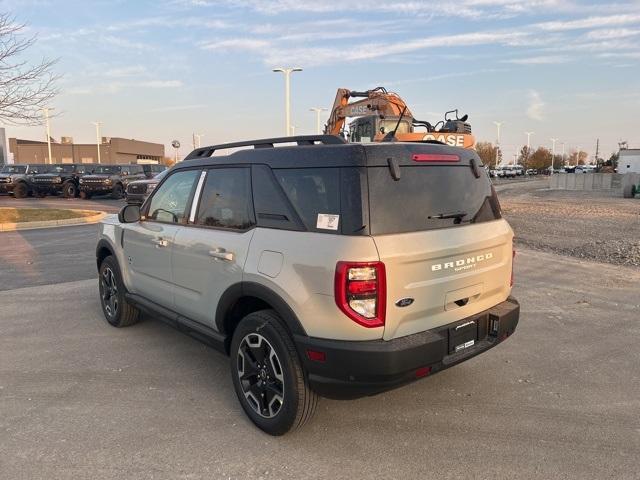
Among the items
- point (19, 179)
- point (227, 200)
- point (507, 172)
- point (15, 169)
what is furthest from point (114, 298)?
point (507, 172)

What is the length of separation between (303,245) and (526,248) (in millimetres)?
9090

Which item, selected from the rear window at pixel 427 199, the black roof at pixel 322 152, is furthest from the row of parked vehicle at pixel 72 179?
the rear window at pixel 427 199

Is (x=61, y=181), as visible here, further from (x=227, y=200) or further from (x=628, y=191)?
(x=628, y=191)

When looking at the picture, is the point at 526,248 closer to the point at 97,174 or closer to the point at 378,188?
the point at 378,188

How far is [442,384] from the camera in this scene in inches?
158

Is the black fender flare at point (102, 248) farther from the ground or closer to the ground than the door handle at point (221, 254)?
closer to the ground

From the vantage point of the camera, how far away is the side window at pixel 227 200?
139 inches

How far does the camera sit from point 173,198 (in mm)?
4453

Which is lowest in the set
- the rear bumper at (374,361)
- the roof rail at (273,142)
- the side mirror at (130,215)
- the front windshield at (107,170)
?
the rear bumper at (374,361)

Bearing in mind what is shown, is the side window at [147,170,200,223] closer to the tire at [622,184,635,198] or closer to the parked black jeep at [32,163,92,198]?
the parked black jeep at [32,163,92,198]

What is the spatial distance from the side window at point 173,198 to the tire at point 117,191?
22.2 meters

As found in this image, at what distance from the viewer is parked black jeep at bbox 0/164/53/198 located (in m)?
27.0

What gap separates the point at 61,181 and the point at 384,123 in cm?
2012

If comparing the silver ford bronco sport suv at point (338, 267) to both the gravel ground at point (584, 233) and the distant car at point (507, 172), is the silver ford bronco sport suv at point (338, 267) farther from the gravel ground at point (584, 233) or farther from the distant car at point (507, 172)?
the distant car at point (507, 172)
